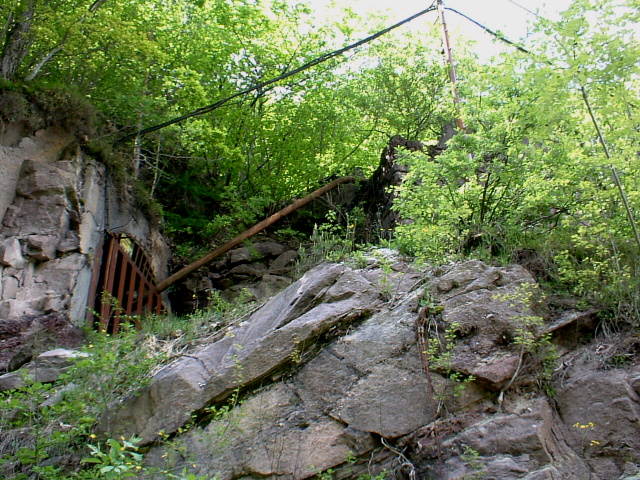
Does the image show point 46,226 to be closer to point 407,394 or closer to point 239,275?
point 239,275

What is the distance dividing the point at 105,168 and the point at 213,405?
19.1ft

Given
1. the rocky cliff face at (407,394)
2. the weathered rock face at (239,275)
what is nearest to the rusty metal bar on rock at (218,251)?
the weathered rock face at (239,275)

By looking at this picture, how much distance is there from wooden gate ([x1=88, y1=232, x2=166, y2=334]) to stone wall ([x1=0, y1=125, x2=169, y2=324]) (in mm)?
267

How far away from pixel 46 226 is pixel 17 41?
138 inches

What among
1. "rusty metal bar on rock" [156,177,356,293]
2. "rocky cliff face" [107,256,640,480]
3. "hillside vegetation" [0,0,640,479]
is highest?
"hillside vegetation" [0,0,640,479]

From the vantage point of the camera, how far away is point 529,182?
234 inches

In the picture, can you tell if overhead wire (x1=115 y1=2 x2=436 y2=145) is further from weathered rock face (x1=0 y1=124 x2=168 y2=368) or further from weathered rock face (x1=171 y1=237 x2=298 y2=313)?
weathered rock face (x1=171 y1=237 x2=298 y2=313)

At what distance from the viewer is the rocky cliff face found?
4012mm

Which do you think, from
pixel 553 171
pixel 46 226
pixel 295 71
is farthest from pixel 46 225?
pixel 553 171

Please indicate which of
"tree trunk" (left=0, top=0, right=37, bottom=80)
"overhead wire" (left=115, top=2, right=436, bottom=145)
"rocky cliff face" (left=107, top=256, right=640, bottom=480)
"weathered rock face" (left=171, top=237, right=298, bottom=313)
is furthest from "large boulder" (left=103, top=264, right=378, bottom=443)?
"tree trunk" (left=0, top=0, right=37, bottom=80)

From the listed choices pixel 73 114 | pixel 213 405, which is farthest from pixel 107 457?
pixel 73 114

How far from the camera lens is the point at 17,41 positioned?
28.9 feet

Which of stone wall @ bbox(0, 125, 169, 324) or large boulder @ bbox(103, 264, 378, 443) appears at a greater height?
stone wall @ bbox(0, 125, 169, 324)

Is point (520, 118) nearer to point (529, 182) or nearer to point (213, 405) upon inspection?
point (529, 182)
